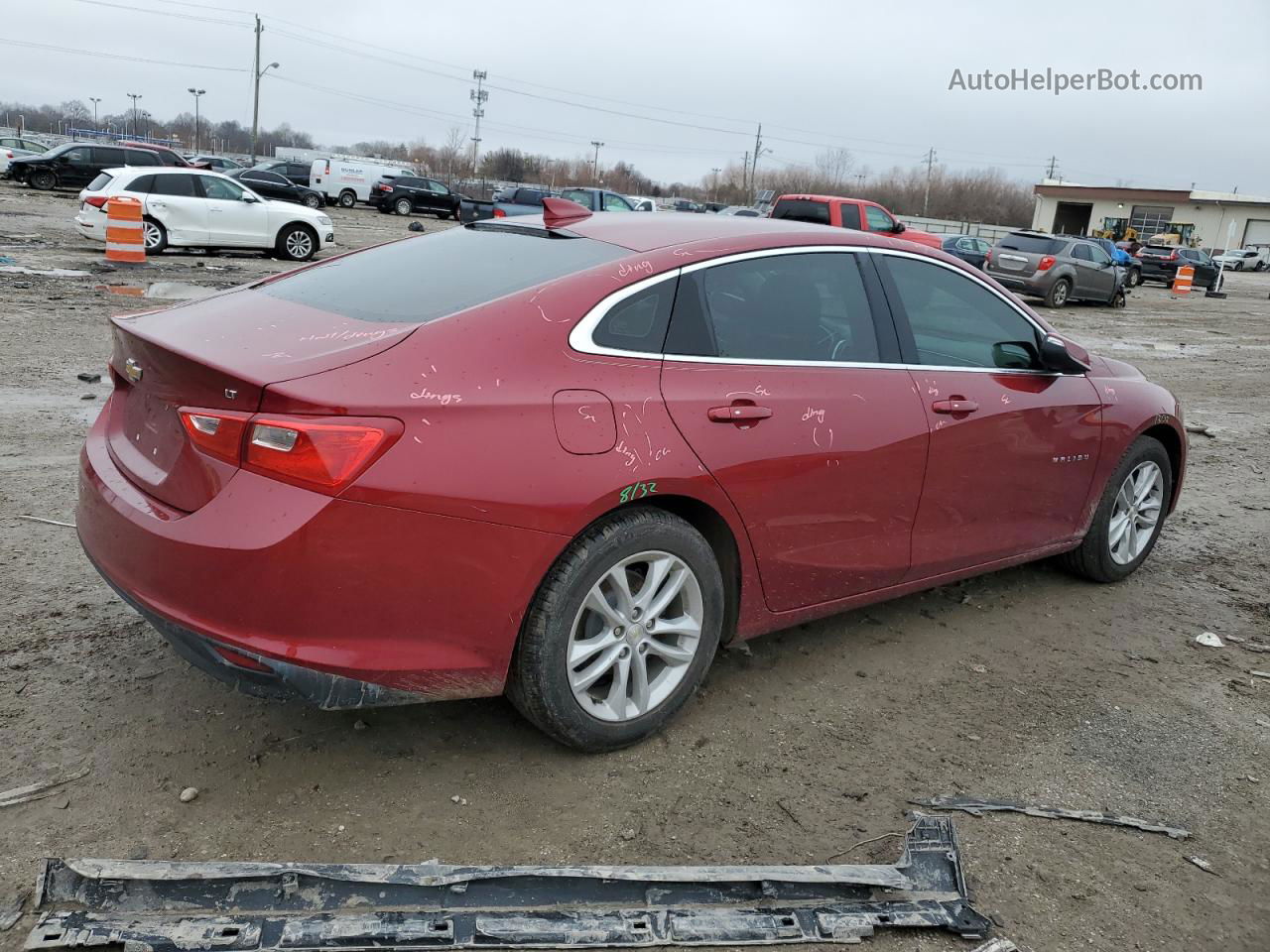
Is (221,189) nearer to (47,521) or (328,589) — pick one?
(47,521)

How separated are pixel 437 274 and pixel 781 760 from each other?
1.95 metres

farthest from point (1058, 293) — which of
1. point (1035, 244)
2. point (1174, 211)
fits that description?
point (1174, 211)

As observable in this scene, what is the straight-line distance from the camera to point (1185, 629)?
4.71m

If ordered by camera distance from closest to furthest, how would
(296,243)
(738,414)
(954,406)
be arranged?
(738,414) < (954,406) < (296,243)

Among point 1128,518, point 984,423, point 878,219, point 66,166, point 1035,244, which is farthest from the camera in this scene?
point 66,166

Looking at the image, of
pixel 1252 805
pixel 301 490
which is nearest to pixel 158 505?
pixel 301 490

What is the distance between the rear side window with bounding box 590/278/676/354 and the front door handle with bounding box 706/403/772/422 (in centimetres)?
27

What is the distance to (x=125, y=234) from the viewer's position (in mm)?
15828

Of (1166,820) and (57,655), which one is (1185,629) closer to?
(1166,820)

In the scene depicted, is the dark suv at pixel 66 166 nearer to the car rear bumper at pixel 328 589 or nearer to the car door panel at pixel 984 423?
the car door panel at pixel 984 423

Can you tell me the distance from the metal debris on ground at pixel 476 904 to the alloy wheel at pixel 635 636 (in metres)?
0.62

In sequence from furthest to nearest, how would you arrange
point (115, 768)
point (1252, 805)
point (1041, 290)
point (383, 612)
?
point (1041, 290), point (1252, 805), point (115, 768), point (383, 612)

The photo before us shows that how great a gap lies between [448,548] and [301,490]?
0.40 m

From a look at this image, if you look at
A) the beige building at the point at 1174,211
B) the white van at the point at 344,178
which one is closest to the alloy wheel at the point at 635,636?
the white van at the point at 344,178
